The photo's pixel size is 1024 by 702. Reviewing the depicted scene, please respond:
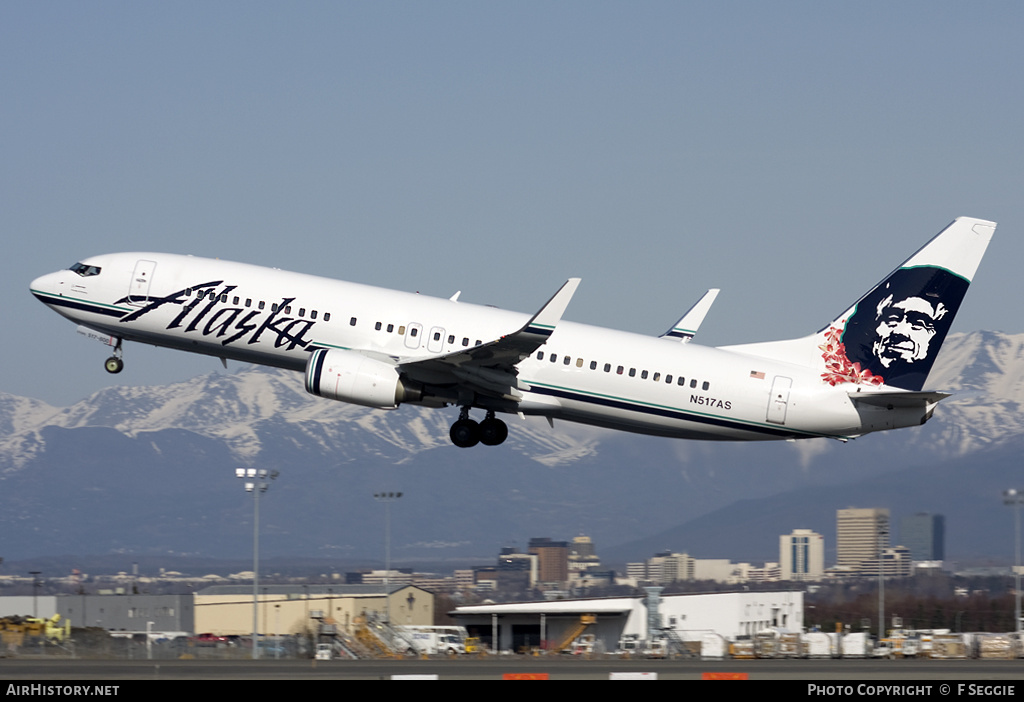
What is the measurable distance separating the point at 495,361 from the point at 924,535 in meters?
70.1

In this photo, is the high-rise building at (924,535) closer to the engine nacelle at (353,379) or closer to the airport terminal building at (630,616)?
the airport terminal building at (630,616)

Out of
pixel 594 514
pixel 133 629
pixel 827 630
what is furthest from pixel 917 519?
pixel 594 514

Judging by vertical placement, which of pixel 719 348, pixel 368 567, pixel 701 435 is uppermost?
pixel 719 348

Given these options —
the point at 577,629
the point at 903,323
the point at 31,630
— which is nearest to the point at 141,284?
the point at 31,630

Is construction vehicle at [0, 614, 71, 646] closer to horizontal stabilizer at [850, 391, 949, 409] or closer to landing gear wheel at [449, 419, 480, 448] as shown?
landing gear wheel at [449, 419, 480, 448]

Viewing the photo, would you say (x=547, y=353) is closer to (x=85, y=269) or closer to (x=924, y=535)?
(x=85, y=269)

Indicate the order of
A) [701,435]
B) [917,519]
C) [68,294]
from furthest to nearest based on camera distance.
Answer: [917,519], [68,294], [701,435]

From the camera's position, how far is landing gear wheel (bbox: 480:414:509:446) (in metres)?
42.6

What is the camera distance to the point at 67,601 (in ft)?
254

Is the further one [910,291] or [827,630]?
[827,630]

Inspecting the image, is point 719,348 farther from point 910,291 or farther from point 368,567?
point 368,567

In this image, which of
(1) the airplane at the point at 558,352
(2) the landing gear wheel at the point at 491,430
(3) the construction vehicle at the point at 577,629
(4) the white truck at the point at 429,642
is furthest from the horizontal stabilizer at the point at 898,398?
(3) the construction vehicle at the point at 577,629

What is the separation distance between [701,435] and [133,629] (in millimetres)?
44189

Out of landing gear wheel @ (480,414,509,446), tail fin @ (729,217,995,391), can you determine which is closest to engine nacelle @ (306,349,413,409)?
landing gear wheel @ (480,414,509,446)
